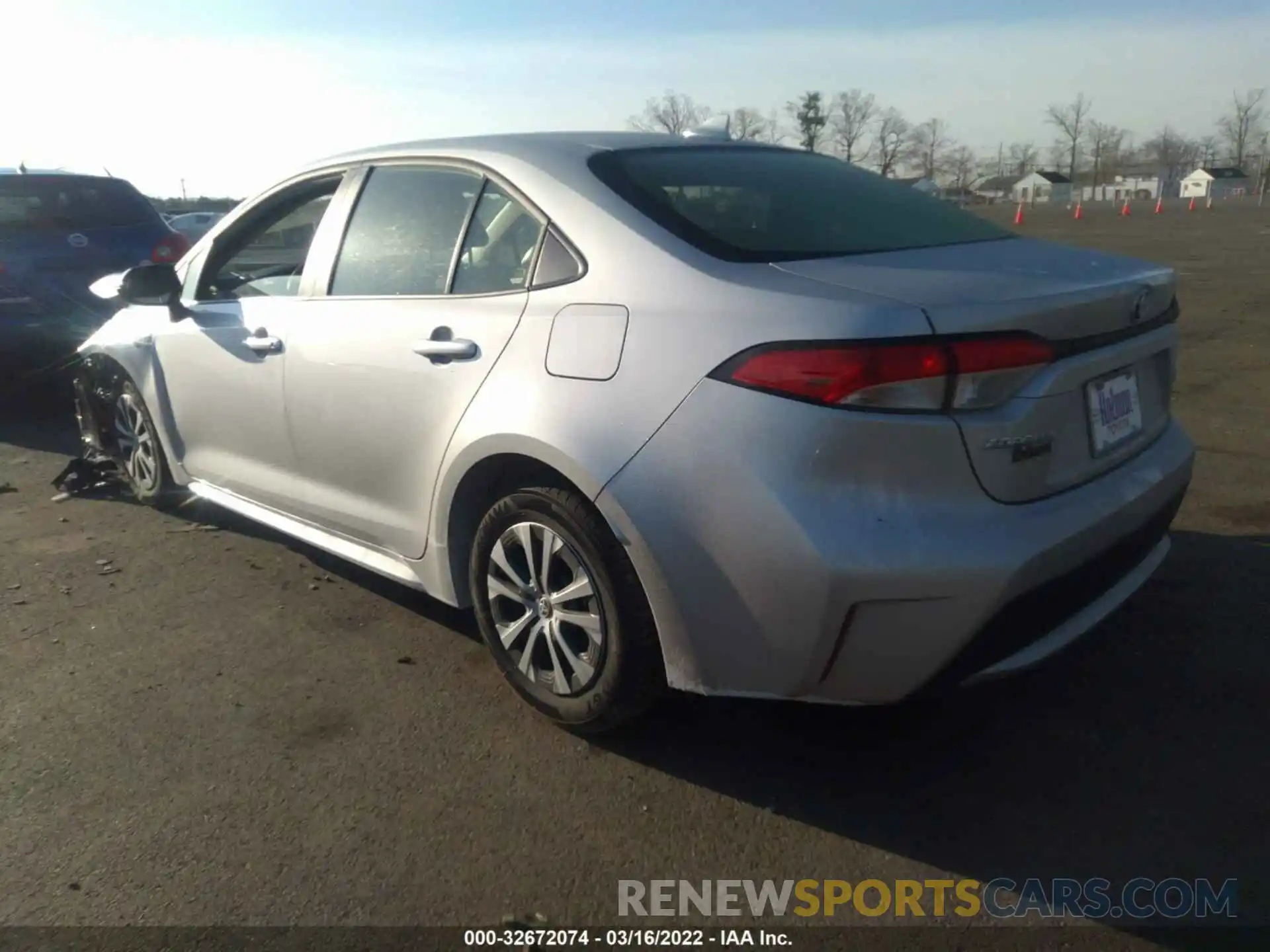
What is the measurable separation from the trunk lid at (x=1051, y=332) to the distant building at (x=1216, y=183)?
301ft

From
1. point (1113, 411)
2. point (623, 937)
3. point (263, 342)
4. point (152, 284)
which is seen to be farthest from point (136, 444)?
point (1113, 411)

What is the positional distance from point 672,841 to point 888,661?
2.28 ft

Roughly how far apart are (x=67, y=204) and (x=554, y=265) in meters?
6.18

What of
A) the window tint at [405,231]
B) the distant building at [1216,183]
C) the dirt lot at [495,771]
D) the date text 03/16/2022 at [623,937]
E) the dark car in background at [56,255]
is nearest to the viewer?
the date text 03/16/2022 at [623,937]

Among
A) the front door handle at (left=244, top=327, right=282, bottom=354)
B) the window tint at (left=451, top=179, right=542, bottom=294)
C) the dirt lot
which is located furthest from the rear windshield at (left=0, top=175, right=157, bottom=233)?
the window tint at (left=451, top=179, right=542, bottom=294)

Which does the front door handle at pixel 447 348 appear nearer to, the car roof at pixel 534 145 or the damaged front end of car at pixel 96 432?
the car roof at pixel 534 145

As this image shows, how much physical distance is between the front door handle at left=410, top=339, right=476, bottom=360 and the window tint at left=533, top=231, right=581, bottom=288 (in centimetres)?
27

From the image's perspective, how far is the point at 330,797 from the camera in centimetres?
281

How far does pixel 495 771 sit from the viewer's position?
9.55 feet

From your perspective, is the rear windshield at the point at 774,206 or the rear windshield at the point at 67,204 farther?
the rear windshield at the point at 67,204

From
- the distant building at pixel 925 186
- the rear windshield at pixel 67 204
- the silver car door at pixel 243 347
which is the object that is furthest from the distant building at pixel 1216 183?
the silver car door at pixel 243 347

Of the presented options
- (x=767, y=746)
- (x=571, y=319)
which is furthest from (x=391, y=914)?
(x=571, y=319)

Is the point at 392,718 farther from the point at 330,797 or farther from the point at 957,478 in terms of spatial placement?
the point at 957,478

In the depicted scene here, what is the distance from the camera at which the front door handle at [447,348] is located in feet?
9.96
